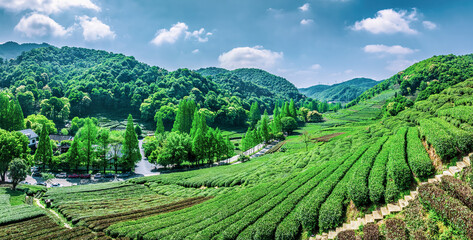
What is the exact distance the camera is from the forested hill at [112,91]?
10325cm

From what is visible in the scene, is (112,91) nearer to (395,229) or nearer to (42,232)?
(42,232)

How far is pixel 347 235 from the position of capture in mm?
11695

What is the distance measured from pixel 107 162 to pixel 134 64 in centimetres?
12864

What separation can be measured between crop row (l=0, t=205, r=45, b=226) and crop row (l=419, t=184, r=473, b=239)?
30.8 meters

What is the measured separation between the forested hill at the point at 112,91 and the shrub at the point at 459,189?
324 ft

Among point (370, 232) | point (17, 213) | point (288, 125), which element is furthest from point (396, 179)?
point (288, 125)

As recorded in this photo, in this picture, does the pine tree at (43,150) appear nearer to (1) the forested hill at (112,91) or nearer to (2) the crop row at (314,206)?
(2) the crop row at (314,206)

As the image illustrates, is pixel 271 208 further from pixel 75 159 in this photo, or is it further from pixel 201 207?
pixel 75 159

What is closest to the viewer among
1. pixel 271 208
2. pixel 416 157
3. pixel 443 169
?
pixel 443 169

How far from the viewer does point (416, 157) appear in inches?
557

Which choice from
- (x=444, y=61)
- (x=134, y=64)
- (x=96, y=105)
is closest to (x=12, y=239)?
(x=96, y=105)

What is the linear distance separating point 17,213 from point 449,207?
3264 centimetres

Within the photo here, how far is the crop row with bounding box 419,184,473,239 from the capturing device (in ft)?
28.4

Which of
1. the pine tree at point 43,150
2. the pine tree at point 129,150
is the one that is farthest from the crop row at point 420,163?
the pine tree at point 43,150
